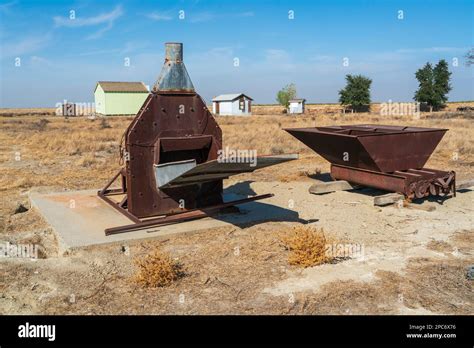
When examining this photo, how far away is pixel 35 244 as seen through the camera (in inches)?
263

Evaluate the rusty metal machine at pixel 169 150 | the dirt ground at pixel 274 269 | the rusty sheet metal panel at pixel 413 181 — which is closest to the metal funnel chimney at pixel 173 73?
the rusty metal machine at pixel 169 150

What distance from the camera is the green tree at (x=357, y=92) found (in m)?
73.0

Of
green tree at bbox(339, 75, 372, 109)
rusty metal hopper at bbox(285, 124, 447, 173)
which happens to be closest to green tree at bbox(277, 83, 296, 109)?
green tree at bbox(339, 75, 372, 109)

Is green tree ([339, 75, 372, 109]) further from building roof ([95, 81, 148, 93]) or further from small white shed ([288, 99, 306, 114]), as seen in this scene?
building roof ([95, 81, 148, 93])

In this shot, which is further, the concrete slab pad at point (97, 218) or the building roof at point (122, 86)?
the building roof at point (122, 86)

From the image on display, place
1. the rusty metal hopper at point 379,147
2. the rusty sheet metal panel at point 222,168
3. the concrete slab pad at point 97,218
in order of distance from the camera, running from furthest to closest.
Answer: the rusty metal hopper at point 379,147
the concrete slab pad at point 97,218
the rusty sheet metal panel at point 222,168

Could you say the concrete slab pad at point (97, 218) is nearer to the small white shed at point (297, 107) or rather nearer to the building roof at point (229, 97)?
the building roof at point (229, 97)

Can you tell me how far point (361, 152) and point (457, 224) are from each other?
2.29 metres

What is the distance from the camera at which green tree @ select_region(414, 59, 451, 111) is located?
67625 millimetres

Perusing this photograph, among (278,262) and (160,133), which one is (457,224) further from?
(160,133)

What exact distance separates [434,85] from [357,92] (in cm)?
1186

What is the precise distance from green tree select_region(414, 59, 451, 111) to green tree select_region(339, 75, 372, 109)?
7872mm

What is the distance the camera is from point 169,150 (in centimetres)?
701

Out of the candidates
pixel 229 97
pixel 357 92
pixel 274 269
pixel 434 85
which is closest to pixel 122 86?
pixel 229 97
